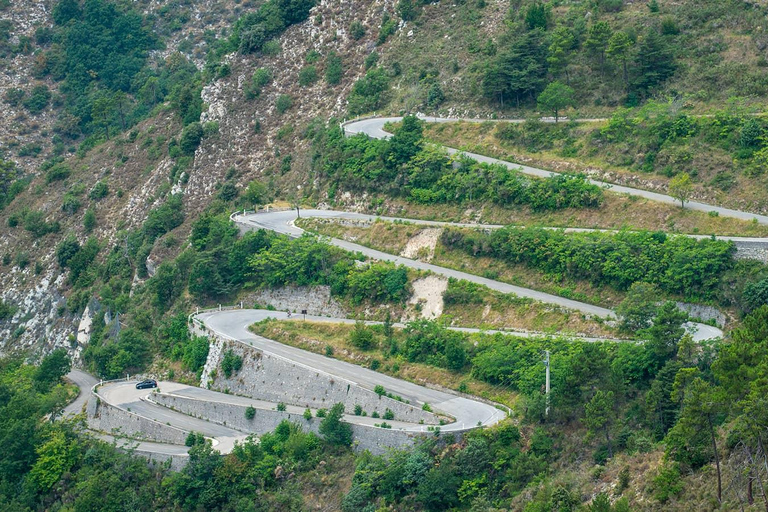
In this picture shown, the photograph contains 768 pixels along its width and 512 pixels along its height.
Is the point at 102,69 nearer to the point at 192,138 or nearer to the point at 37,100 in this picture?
the point at 37,100

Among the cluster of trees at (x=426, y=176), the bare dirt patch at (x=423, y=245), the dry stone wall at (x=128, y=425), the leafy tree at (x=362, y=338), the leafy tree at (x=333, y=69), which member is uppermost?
the leafy tree at (x=333, y=69)

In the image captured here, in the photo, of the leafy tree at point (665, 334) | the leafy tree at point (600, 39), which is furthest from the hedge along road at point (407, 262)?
the leafy tree at point (600, 39)

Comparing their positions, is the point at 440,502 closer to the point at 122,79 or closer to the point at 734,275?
the point at 734,275

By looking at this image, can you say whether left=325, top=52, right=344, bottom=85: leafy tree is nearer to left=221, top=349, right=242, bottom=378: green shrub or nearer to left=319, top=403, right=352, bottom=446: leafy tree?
left=221, top=349, right=242, bottom=378: green shrub

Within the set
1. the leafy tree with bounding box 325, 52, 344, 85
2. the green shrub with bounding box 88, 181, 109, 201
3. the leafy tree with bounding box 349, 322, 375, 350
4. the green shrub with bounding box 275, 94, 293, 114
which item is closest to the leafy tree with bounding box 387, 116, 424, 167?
the leafy tree with bounding box 349, 322, 375, 350

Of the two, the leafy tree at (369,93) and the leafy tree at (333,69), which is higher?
the leafy tree at (333,69)

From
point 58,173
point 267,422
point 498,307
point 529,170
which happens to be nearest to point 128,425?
point 267,422

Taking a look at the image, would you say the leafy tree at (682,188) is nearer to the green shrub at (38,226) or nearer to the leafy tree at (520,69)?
the leafy tree at (520,69)
